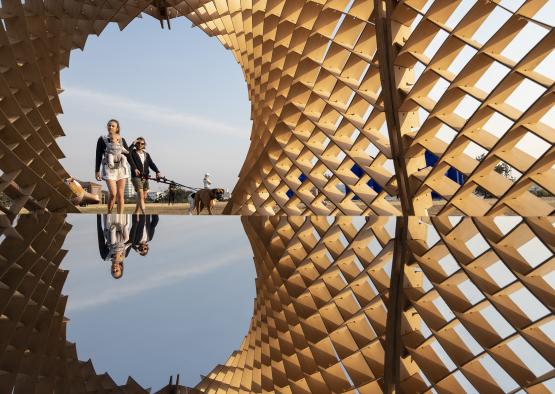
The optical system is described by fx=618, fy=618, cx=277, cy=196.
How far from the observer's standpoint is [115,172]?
53.2 feet

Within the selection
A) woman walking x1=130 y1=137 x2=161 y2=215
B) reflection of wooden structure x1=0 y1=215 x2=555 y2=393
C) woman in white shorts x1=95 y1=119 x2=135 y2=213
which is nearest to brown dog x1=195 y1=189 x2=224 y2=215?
woman walking x1=130 y1=137 x2=161 y2=215

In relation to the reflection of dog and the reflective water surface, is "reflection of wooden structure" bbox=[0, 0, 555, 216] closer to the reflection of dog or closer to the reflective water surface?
the reflection of dog

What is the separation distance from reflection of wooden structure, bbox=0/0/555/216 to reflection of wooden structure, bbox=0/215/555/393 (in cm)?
289

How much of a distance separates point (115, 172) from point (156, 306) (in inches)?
464

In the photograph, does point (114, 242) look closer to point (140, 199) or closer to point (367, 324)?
point (367, 324)

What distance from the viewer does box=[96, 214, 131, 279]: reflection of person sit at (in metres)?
7.21

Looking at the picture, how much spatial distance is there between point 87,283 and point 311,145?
32.5ft

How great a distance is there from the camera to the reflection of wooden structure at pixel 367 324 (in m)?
3.08

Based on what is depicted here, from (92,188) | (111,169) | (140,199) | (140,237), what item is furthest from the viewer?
(92,188)

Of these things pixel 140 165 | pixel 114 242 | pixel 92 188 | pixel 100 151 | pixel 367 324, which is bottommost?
pixel 367 324

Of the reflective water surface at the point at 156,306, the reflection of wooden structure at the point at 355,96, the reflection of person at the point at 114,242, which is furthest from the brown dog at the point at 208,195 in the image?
the reflective water surface at the point at 156,306

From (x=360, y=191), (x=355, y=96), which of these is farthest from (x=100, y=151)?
(x=355, y=96)

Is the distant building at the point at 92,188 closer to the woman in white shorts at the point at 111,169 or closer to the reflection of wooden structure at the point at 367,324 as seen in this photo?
the woman in white shorts at the point at 111,169

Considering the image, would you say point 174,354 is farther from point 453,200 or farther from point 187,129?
point 187,129
